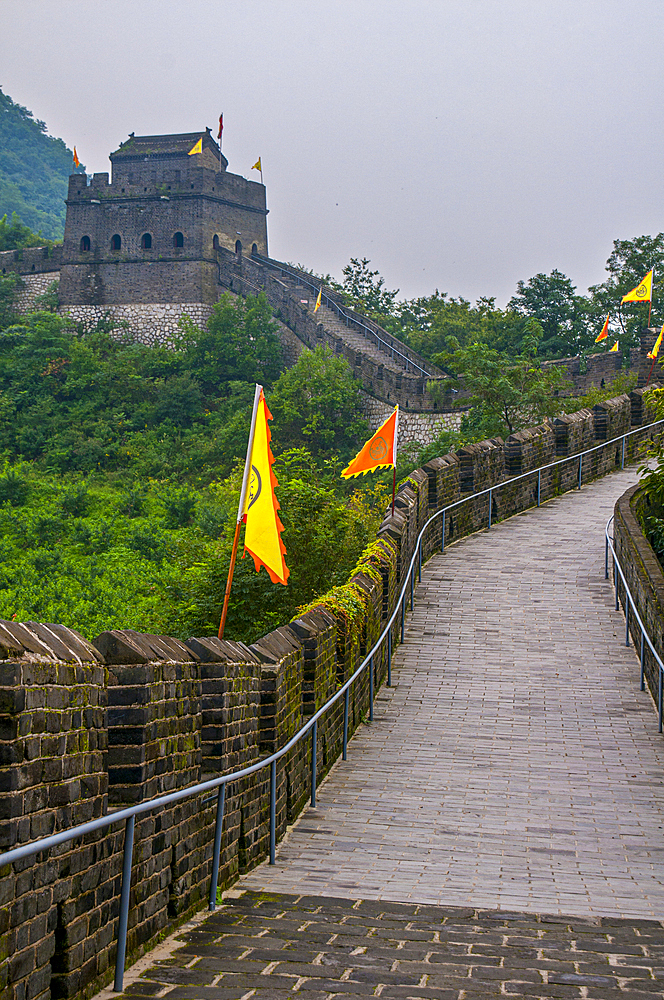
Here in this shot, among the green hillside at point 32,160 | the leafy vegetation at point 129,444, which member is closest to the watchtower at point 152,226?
the leafy vegetation at point 129,444

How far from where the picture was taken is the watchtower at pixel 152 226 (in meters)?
57.7

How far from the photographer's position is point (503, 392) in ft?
99.2

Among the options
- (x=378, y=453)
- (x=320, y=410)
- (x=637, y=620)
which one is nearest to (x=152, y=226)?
(x=320, y=410)

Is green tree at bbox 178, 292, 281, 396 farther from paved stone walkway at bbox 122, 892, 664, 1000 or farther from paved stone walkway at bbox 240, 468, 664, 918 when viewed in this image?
paved stone walkway at bbox 122, 892, 664, 1000

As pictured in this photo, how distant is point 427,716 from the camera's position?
11258 mm

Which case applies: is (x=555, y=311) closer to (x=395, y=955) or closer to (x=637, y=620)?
(x=637, y=620)

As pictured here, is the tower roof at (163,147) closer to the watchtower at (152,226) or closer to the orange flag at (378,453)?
the watchtower at (152,226)

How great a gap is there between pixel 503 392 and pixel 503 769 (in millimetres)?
21441

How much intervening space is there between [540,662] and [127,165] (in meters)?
Result: 50.7

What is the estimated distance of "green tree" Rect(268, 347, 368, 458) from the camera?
48156 millimetres

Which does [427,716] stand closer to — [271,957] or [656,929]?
[656,929]

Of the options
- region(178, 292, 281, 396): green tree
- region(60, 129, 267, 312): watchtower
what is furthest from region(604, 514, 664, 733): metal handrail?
region(60, 129, 267, 312): watchtower

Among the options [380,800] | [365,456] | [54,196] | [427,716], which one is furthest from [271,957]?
[54,196]

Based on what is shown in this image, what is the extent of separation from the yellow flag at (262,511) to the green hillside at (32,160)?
393 ft
